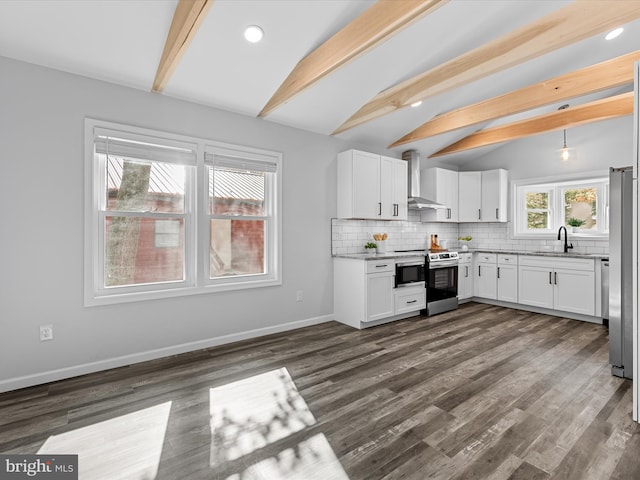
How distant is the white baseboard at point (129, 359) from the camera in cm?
257

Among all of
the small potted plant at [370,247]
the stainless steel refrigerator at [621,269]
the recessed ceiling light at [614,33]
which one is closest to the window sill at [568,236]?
the stainless steel refrigerator at [621,269]

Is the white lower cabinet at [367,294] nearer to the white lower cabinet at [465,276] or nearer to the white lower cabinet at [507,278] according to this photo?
the white lower cabinet at [465,276]

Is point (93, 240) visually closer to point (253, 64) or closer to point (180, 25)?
point (180, 25)

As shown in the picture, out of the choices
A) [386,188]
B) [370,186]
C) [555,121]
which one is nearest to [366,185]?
[370,186]

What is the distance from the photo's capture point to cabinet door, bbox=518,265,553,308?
4816mm

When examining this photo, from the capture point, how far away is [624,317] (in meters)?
2.86

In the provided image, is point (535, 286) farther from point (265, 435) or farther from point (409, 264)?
point (265, 435)

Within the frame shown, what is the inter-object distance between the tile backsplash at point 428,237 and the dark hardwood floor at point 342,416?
5.82ft

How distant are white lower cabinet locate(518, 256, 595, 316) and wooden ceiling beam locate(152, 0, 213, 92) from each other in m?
5.29

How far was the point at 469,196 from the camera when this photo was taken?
5.98m

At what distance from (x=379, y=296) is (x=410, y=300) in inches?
24.5

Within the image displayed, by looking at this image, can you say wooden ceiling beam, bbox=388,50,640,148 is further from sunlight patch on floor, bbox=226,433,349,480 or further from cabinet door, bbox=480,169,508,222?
sunlight patch on floor, bbox=226,433,349,480

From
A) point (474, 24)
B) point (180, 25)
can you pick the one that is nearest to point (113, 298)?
point (180, 25)

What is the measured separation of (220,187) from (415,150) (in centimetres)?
334
